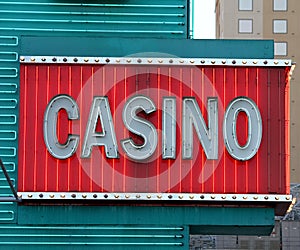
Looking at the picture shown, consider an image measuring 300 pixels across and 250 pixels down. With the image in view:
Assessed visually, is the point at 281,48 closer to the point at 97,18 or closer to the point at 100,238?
the point at 97,18

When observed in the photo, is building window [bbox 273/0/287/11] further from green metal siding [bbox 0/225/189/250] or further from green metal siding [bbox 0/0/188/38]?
green metal siding [bbox 0/225/189/250]

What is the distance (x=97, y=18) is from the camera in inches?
530

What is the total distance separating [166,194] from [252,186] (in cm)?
110

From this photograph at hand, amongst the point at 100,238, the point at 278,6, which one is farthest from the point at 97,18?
the point at 278,6

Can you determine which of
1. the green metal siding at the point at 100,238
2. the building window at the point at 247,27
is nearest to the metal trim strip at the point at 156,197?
the green metal siding at the point at 100,238

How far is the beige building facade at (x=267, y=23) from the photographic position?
68688 millimetres

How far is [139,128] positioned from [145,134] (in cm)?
11

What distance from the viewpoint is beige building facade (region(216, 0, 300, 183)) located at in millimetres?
68688

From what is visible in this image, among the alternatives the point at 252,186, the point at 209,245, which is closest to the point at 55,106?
the point at 252,186

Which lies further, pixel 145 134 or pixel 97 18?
pixel 97 18

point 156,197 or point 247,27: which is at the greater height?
point 247,27

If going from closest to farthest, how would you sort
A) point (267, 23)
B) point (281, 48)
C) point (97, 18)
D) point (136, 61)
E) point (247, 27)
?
point (136, 61)
point (97, 18)
point (281, 48)
point (247, 27)
point (267, 23)

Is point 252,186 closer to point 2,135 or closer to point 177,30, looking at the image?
point 177,30

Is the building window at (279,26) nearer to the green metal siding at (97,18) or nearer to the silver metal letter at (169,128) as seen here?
the green metal siding at (97,18)
